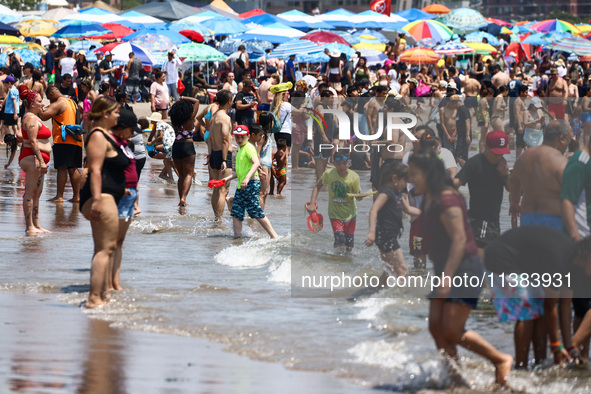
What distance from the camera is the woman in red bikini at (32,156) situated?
439 inches

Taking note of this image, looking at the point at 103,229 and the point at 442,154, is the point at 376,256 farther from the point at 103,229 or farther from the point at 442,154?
the point at 103,229

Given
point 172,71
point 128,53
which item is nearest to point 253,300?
point 172,71

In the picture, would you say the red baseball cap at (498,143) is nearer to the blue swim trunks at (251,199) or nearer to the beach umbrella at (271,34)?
the blue swim trunks at (251,199)

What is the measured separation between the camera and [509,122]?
15641 millimetres

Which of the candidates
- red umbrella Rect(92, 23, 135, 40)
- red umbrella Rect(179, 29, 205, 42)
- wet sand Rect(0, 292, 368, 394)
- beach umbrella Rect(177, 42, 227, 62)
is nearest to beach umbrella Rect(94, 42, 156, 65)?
beach umbrella Rect(177, 42, 227, 62)

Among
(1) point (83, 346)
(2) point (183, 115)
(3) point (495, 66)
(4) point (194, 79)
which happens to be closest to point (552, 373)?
(1) point (83, 346)

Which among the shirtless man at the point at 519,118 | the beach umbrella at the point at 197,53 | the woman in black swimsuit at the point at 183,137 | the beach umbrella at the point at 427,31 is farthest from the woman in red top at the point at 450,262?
the beach umbrella at the point at 427,31

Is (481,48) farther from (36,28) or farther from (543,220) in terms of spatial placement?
(543,220)

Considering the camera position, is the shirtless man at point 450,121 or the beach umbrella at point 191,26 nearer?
the shirtless man at point 450,121

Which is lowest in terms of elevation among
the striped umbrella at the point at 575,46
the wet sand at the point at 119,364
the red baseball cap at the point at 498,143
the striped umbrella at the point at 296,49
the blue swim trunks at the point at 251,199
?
the striped umbrella at the point at 296,49

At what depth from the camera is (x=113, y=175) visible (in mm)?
8008

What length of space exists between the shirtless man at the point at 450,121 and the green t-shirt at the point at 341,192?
9.43ft

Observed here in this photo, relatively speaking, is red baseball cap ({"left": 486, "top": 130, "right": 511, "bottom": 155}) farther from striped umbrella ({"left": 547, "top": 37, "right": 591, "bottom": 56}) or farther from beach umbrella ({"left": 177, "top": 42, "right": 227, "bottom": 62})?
striped umbrella ({"left": 547, "top": 37, "right": 591, "bottom": 56})

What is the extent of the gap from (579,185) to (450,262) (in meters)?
1.33
